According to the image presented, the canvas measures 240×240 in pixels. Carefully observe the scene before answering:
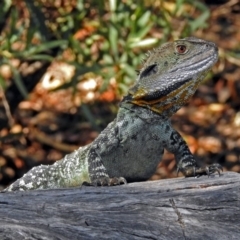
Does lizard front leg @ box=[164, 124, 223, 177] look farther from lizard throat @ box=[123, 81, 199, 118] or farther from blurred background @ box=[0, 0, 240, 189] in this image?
blurred background @ box=[0, 0, 240, 189]

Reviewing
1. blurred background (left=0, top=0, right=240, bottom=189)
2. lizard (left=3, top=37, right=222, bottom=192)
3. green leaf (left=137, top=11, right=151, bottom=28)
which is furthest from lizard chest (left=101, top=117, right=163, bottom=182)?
green leaf (left=137, top=11, right=151, bottom=28)

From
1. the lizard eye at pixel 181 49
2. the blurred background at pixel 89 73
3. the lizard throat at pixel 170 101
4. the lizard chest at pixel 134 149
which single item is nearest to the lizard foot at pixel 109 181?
the lizard chest at pixel 134 149

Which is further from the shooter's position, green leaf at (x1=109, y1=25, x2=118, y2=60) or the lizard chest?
green leaf at (x1=109, y1=25, x2=118, y2=60)

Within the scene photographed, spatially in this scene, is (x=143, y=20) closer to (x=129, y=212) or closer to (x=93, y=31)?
(x=93, y=31)

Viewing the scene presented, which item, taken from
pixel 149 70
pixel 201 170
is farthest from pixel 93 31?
pixel 201 170

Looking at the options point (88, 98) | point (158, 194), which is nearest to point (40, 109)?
point (88, 98)

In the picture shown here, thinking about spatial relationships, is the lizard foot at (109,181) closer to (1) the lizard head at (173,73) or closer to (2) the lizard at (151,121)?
(2) the lizard at (151,121)

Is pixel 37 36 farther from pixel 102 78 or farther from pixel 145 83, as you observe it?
pixel 145 83

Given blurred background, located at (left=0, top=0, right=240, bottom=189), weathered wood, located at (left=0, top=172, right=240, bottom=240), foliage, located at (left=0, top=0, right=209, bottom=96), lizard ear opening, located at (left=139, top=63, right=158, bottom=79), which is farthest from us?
blurred background, located at (left=0, top=0, right=240, bottom=189)
